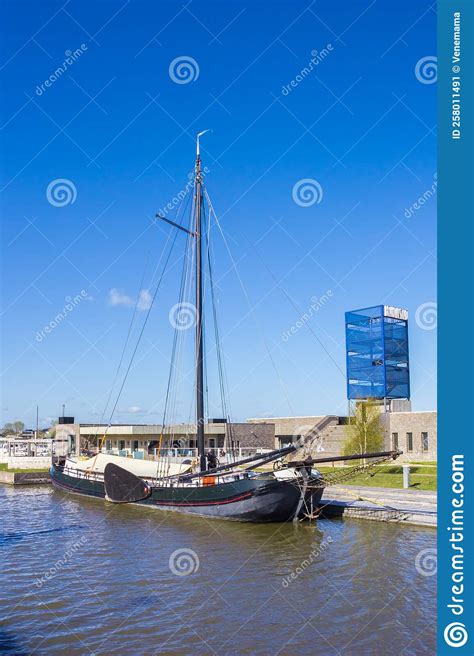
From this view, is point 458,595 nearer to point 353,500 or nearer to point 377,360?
point 353,500

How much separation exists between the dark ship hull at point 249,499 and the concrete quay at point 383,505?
1.27 meters

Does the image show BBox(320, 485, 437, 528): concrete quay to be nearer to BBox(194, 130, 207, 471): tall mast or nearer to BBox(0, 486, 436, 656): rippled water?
BBox(0, 486, 436, 656): rippled water

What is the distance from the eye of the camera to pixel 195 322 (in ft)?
119

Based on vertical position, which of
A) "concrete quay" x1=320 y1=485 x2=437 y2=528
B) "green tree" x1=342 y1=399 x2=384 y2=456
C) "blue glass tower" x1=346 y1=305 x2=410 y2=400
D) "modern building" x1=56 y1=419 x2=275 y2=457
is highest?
"blue glass tower" x1=346 y1=305 x2=410 y2=400

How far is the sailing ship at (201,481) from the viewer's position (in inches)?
1109

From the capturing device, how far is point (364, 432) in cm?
4338

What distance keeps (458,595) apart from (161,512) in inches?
1048

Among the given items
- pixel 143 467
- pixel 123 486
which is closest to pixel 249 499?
pixel 123 486

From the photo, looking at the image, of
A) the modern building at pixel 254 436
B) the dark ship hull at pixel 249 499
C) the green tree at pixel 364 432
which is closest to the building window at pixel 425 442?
the modern building at pixel 254 436

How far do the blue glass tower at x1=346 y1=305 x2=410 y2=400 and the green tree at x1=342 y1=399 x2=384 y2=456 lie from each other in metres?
17.2

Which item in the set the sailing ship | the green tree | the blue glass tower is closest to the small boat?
the sailing ship

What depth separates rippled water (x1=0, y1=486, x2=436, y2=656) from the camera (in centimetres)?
1371

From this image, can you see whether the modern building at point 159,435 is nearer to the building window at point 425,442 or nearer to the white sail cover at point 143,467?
the building window at point 425,442

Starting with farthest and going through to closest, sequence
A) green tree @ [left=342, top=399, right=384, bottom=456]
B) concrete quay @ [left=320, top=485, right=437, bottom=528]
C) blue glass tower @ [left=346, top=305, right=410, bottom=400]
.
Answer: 1. blue glass tower @ [left=346, top=305, right=410, bottom=400]
2. green tree @ [left=342, top=399, right=384, bottom=456]
3. concrete quay @ [left=320, top=485, right=437, bottom=528]
